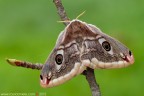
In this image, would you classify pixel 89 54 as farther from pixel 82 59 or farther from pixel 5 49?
pixel 5 49

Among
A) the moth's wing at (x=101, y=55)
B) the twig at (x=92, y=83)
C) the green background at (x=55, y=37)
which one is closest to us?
the twig at (x=92, y=83)

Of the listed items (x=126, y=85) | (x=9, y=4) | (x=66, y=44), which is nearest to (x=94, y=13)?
(x=9, y=4)

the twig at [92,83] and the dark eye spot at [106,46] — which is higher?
the dark eye spot at [106,46]

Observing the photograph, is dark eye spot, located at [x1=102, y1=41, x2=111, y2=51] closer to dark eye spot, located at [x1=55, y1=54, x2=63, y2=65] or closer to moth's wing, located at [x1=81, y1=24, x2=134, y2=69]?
moth's wing, located at [x1=81, y1=24, x2=134, y2=69]

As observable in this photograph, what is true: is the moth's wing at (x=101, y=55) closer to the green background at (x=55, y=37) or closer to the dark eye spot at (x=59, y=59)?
the dark eye spot at (x=59, y=59)

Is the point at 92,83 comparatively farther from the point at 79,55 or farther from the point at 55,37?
the point at 55,37

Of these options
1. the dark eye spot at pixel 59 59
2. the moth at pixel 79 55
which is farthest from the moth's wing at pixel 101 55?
the dark eye spot at pixel 59 59

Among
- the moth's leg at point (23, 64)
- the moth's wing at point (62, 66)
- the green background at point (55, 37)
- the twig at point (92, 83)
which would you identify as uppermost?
the green background at point (55, 37)
